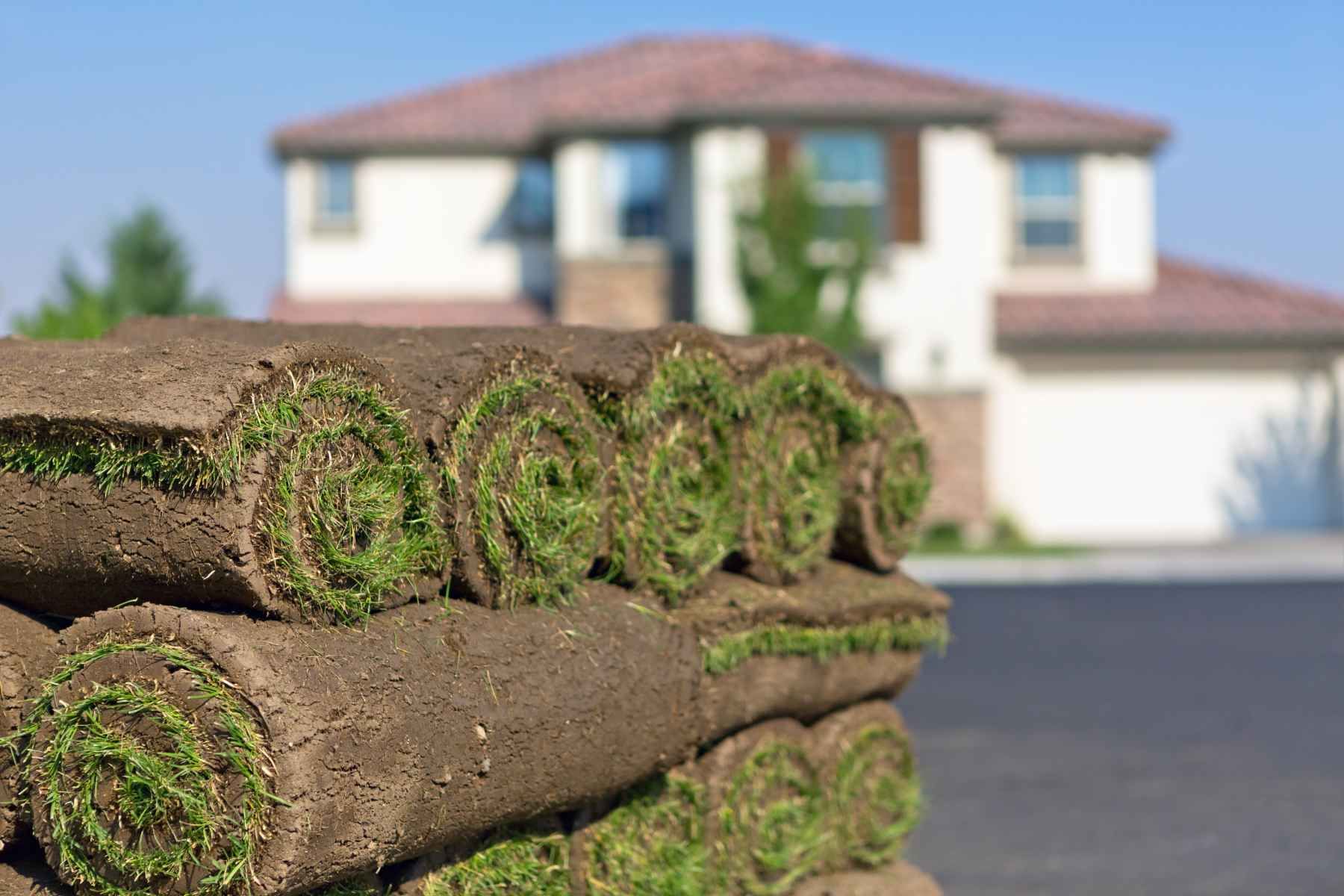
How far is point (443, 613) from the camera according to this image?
3.61 metres

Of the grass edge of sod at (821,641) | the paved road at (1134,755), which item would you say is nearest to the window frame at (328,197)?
the paved road at (1134,755)

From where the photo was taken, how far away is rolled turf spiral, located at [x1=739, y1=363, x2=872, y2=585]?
4805 mm

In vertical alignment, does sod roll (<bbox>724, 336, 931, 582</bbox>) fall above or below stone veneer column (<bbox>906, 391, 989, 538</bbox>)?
above

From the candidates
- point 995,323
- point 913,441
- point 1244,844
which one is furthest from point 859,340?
point 913,441

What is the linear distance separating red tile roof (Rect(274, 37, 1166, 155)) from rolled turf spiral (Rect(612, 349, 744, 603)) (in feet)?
71.5

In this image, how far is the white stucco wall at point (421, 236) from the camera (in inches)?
1161

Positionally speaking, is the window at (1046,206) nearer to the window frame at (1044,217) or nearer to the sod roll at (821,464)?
the window frame at (1044,217)

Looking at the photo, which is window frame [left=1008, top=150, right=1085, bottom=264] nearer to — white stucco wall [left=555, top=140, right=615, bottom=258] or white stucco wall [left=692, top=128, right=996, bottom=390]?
white stucco wall [left=692, top=128, right=996, bottom=390]

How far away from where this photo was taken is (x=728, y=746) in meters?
4.73

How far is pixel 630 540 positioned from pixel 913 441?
1.46 m

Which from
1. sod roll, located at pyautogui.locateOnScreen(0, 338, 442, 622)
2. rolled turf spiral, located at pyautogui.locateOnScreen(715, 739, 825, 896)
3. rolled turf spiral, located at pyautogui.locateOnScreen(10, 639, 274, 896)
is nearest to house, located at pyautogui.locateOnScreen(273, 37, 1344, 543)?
rolled turf spiral, located at pyautogui.locateOnScreen(715, 739, 825, 896)

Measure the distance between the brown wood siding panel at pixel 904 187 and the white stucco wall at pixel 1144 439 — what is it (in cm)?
279

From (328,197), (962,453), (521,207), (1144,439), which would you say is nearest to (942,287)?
(962,453)

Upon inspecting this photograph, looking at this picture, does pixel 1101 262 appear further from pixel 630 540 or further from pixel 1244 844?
pixel 630 540
